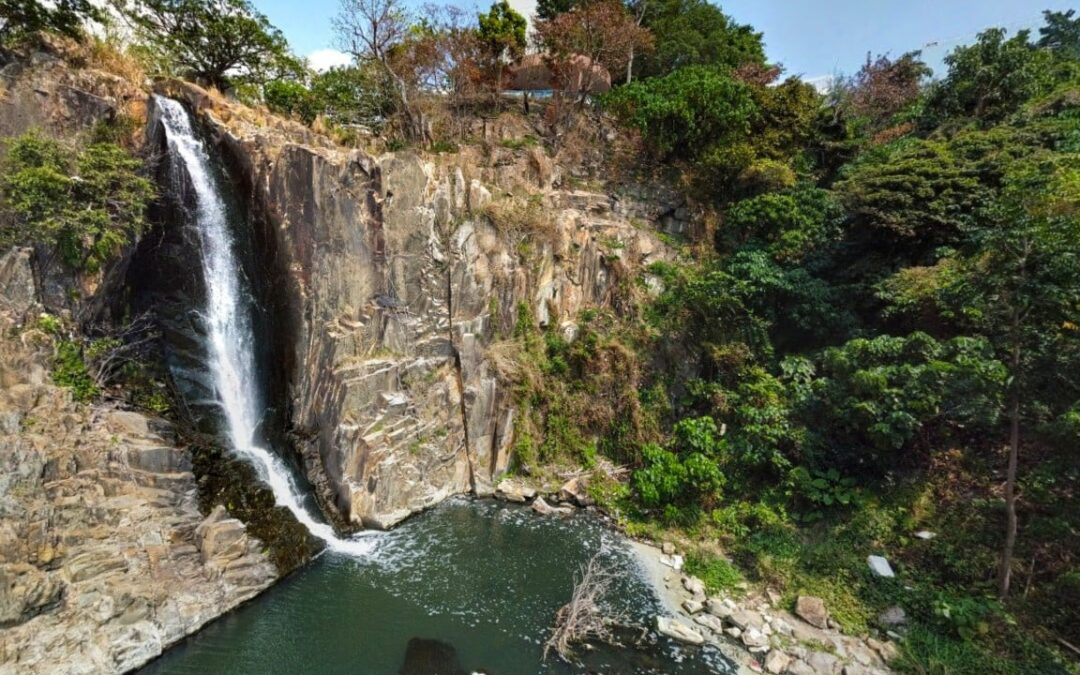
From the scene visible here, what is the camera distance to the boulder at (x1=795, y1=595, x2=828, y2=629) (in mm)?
11211

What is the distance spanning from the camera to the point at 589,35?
24406mm

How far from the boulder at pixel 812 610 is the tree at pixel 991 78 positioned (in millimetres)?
22205

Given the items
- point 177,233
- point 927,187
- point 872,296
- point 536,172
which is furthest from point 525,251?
point 927,187

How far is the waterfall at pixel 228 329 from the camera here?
44.3ft

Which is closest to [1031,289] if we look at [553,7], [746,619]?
[746,619]

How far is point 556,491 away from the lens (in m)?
16.7

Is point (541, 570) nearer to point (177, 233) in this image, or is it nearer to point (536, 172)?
point (177, 233)

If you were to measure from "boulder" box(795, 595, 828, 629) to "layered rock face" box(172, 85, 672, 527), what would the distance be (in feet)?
32.2

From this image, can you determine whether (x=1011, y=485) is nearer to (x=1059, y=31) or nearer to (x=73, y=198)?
(x=73, y=198)

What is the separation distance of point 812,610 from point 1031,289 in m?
8.31

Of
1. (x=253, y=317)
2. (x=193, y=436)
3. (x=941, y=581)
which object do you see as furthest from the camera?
(x=253, y=317)

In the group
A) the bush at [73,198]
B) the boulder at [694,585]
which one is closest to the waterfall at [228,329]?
the bush at [73,198]

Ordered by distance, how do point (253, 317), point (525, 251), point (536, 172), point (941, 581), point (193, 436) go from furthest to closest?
point (536, 172), point (525, 251), point (253, 317), point (193, 436), point (941, 581)

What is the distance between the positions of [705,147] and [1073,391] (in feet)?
57.4
